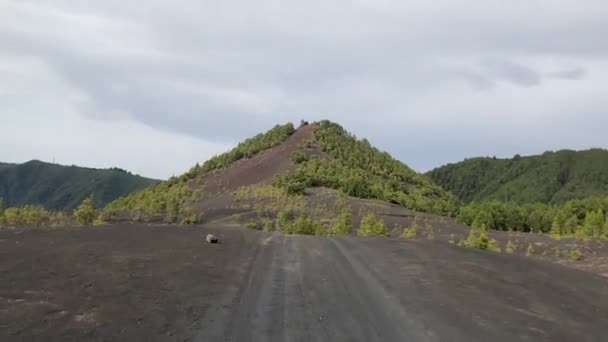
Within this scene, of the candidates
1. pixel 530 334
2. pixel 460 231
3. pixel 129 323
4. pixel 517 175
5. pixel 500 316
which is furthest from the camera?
pixel 517 175

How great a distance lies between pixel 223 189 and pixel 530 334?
59.5 m

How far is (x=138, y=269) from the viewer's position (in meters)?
12.4

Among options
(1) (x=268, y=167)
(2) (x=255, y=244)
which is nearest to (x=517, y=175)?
(1) (x=268, y=167)

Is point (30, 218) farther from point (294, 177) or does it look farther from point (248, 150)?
point (248, 150)

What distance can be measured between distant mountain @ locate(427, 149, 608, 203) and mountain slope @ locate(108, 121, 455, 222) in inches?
3375

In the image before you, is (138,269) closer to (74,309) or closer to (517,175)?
(74,309)

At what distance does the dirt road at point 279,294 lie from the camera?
881 centimetres

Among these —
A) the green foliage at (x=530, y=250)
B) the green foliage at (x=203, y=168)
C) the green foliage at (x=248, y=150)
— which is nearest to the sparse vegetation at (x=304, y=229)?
the green foliage at (x=530, y=250)

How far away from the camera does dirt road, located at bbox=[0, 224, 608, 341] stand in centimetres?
881

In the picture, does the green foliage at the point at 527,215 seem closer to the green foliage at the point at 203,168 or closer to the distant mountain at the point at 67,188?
the green foliage at the point at 203,168

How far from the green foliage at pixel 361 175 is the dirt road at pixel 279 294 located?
40.2m

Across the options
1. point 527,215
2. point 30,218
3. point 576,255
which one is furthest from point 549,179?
point 30,218

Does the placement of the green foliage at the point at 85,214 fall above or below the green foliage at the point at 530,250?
above

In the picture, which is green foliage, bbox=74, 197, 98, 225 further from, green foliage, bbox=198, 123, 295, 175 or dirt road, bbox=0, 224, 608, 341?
green foliage, bbox=198, 123, 295, 175
